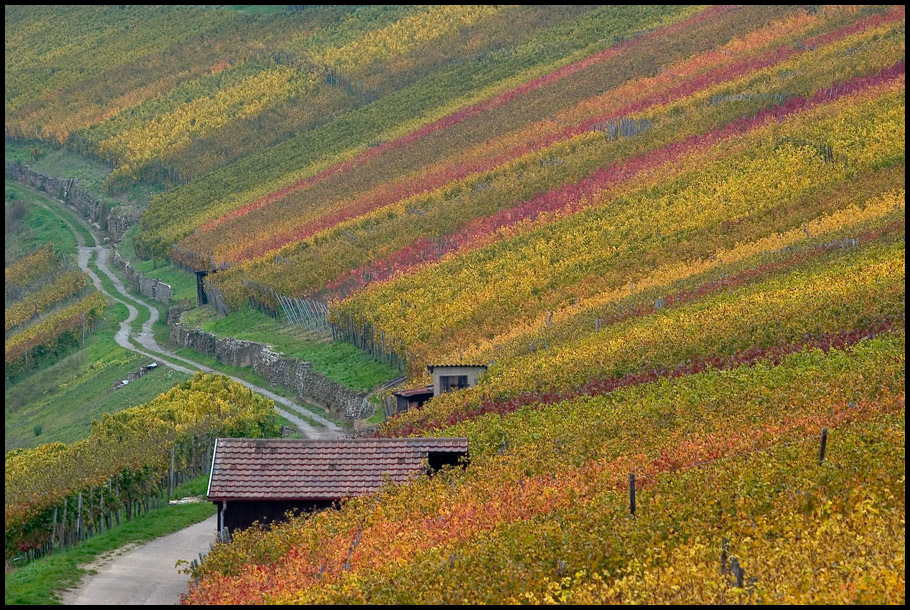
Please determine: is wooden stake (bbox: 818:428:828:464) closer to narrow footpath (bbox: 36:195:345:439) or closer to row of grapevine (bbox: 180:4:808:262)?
narrow footpath (bbox: 36:195:345:439)

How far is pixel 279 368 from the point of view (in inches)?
2630

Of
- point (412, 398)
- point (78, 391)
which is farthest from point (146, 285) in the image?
point (412, 398)

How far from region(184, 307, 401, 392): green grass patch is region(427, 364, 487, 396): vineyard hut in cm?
895

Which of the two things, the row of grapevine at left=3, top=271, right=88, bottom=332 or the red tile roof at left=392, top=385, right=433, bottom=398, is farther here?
the row of grapevine at left=3, top=271, right=88, bottom=332

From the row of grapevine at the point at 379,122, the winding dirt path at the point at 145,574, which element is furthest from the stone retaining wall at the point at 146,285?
the winding dirt path at the point at 145,574

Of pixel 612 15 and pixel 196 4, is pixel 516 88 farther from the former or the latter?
pixel 196 4

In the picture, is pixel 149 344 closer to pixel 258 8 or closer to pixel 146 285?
pixel 146 285

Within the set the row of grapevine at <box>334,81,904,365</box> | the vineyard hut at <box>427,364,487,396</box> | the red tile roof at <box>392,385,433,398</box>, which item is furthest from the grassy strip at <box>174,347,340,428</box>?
the vineyard hut at <box>427,364,487,396</box>

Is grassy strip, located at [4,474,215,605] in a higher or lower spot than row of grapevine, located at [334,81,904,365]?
lower

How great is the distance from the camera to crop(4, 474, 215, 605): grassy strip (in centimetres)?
3359

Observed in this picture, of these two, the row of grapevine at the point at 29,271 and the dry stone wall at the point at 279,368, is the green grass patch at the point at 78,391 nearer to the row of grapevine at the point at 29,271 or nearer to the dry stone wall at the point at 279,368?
the dry stone wall at the point at 279,368

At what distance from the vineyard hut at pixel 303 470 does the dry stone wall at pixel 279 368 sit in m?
20.3

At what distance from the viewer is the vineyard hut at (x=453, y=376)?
172 ft

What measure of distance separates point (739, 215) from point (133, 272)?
44.6m
